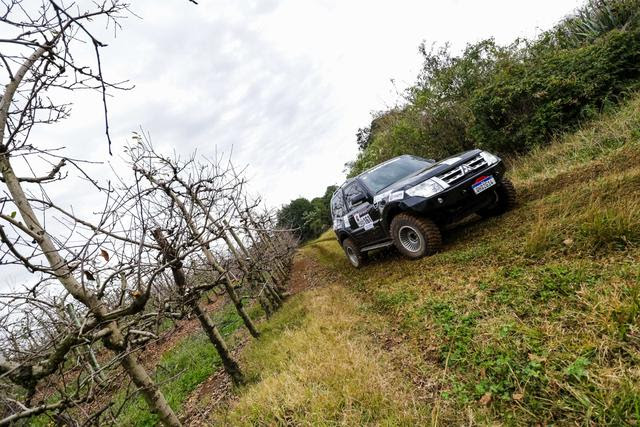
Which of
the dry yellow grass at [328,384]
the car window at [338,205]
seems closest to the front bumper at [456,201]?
the dry yellow grass at [328,384]

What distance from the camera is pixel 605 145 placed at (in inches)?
243

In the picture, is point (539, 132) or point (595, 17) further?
point (595, 17)

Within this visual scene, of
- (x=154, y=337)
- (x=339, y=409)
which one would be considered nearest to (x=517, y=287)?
(x=339, y=409)

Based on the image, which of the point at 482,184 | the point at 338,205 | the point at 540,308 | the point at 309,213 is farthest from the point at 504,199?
the point at 309,213

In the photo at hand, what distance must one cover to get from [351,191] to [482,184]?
9.15 feet

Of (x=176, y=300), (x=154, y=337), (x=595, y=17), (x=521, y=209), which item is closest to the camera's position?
(x=154, y=337)

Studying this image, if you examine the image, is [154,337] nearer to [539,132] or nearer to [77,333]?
[77,333]

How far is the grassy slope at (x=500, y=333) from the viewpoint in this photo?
2174 mm

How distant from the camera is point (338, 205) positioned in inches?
317

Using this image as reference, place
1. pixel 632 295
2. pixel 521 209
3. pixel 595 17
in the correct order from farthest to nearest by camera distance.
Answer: pixel 595 17 → pixel 521 209 → pixel 632 295

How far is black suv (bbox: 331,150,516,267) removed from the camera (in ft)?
16.5

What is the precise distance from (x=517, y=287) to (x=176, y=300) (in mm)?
3609

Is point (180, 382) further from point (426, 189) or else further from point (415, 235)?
point (426, 189)

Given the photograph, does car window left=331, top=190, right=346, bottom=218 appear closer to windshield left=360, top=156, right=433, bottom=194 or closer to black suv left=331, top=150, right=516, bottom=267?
black suv left=331, top=150, right=516, bottom=267
